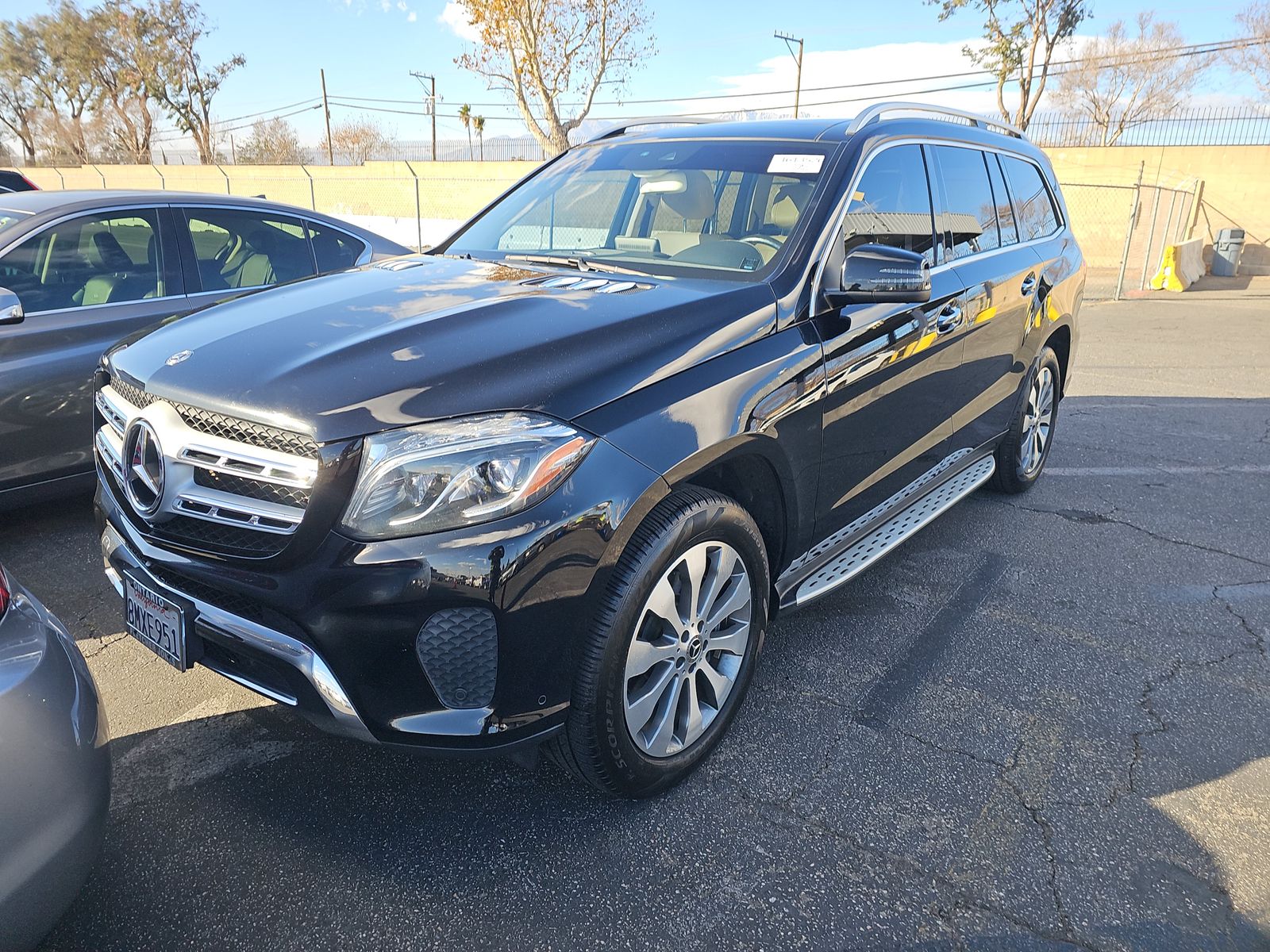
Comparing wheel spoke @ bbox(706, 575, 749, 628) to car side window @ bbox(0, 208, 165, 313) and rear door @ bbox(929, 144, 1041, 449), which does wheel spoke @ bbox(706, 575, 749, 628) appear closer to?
rear door @ bbox(929, 144, 1041, 449)

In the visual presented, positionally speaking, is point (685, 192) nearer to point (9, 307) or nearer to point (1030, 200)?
point (1030, 200)

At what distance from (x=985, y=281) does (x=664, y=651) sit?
258cm

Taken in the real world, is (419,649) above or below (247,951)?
above

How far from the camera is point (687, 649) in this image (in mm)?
2477

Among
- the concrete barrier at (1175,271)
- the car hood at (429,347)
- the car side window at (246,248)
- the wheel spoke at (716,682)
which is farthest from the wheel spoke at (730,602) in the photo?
the concrete barrier at (1175,271)

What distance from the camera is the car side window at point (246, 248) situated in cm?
466

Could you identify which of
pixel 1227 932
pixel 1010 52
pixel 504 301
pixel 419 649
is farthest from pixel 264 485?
pixel 1010 52

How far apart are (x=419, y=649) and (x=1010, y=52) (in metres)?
38.1

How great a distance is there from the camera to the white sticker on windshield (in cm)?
313

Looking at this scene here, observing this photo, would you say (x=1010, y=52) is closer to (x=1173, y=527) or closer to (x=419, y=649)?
(x=1173, y=527)

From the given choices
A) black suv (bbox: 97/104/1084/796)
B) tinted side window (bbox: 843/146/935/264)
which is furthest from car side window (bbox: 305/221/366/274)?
tinted side window (bbox: 843/146/935/264)

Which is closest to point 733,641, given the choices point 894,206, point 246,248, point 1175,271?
point 894,206

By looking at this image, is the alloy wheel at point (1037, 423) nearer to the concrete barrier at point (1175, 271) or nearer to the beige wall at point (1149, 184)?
the beige wall at point (1149, 184)

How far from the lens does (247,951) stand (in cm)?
199
